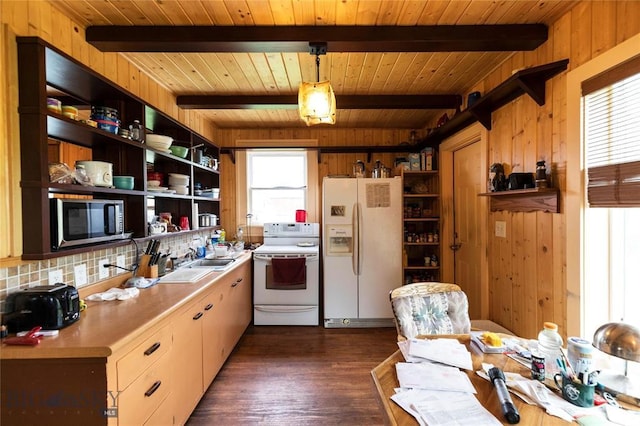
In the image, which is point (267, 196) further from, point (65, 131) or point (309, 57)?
point (65, 131)

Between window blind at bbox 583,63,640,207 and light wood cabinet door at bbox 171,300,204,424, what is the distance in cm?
240

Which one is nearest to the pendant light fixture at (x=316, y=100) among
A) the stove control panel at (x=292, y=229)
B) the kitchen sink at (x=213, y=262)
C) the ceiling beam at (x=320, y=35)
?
the ceiling beam at (x=320, y=35)

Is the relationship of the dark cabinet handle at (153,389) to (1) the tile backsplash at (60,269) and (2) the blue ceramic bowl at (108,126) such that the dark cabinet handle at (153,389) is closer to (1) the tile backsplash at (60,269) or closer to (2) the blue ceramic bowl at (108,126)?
(1) the tile backsplash at (60,269)

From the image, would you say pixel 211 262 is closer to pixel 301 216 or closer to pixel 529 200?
pixel 301 216

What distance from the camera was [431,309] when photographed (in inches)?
65.4

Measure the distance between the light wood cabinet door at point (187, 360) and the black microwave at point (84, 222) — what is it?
68cm

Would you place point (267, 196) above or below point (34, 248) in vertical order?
above

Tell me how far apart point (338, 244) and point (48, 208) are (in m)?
2.58

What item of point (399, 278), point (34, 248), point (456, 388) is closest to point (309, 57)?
point (34, 248)

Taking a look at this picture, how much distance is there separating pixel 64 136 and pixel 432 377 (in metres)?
2.38

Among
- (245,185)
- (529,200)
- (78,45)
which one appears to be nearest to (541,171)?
(529,200)

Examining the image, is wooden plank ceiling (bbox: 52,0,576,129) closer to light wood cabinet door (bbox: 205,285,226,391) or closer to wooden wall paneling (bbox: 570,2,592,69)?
wooden wall paneling (bbox: 570,2,592,69)

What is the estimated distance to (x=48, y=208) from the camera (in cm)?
136

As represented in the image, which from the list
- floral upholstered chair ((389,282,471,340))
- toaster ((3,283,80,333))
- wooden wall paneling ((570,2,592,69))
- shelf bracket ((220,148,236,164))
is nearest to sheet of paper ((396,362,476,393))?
floral upholstered chair ((389,282,471,340))
